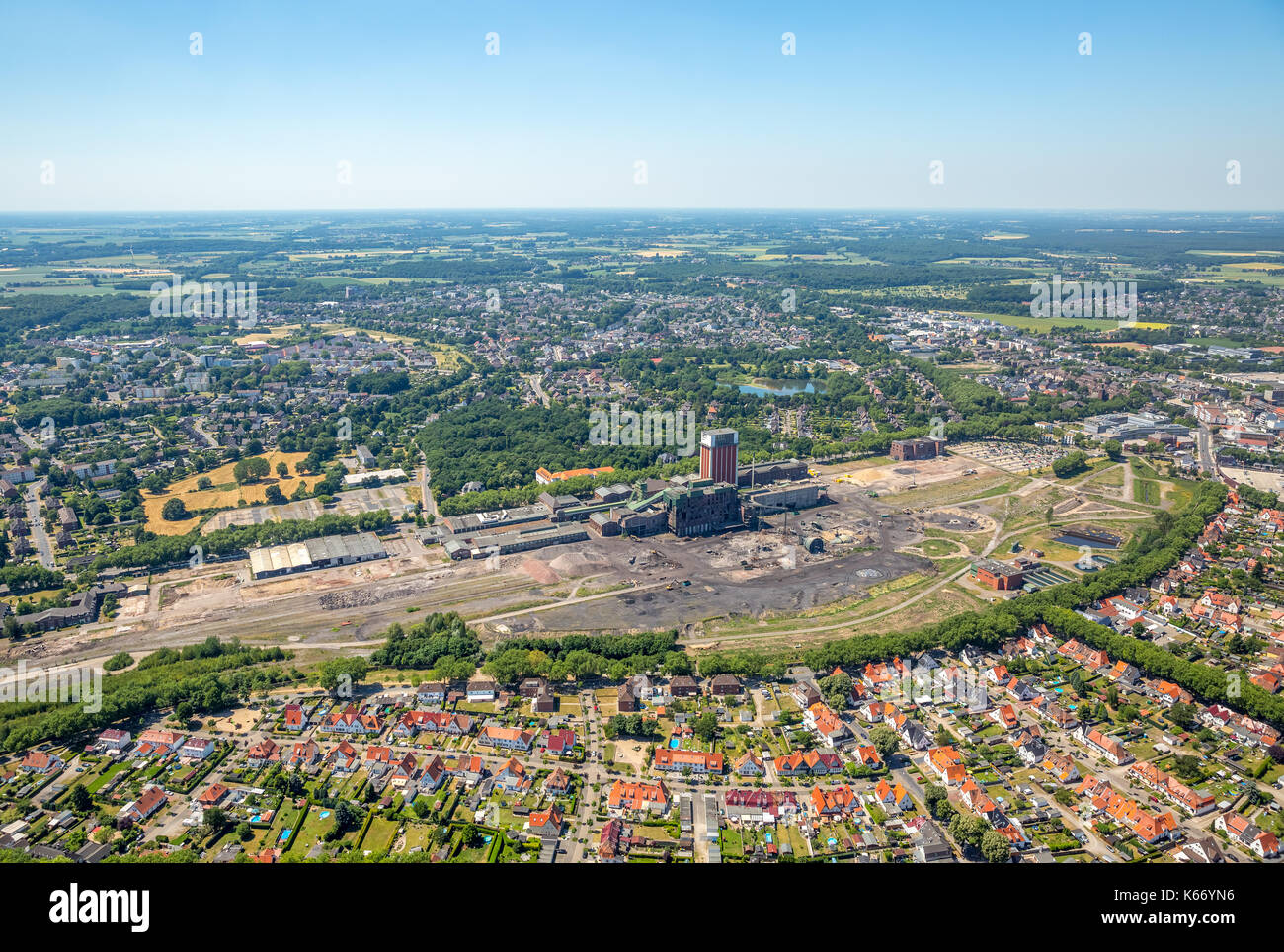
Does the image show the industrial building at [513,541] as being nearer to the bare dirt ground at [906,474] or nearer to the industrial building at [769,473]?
the industrial building at [769,473]

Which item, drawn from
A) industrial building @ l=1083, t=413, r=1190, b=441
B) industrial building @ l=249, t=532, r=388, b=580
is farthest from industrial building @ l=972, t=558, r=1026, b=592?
industrial building @ l=1083, t=413, r=1190, b=441

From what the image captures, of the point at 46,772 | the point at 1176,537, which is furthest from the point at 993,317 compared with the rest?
the point at 46,772

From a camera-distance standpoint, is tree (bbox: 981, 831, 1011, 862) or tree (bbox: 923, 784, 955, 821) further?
tree (bbox: 923, 784, 955, 821)

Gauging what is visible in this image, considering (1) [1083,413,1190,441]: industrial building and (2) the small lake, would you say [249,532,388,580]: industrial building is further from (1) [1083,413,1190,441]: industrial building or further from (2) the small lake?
(1) [1083,413,1190,441]: industrial building

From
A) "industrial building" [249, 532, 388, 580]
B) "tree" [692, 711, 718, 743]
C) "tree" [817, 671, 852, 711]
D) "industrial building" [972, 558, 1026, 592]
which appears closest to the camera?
"tree" [692, 711, 718, 743]

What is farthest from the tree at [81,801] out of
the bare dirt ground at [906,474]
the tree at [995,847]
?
the bare dirt ground at [906,474]
